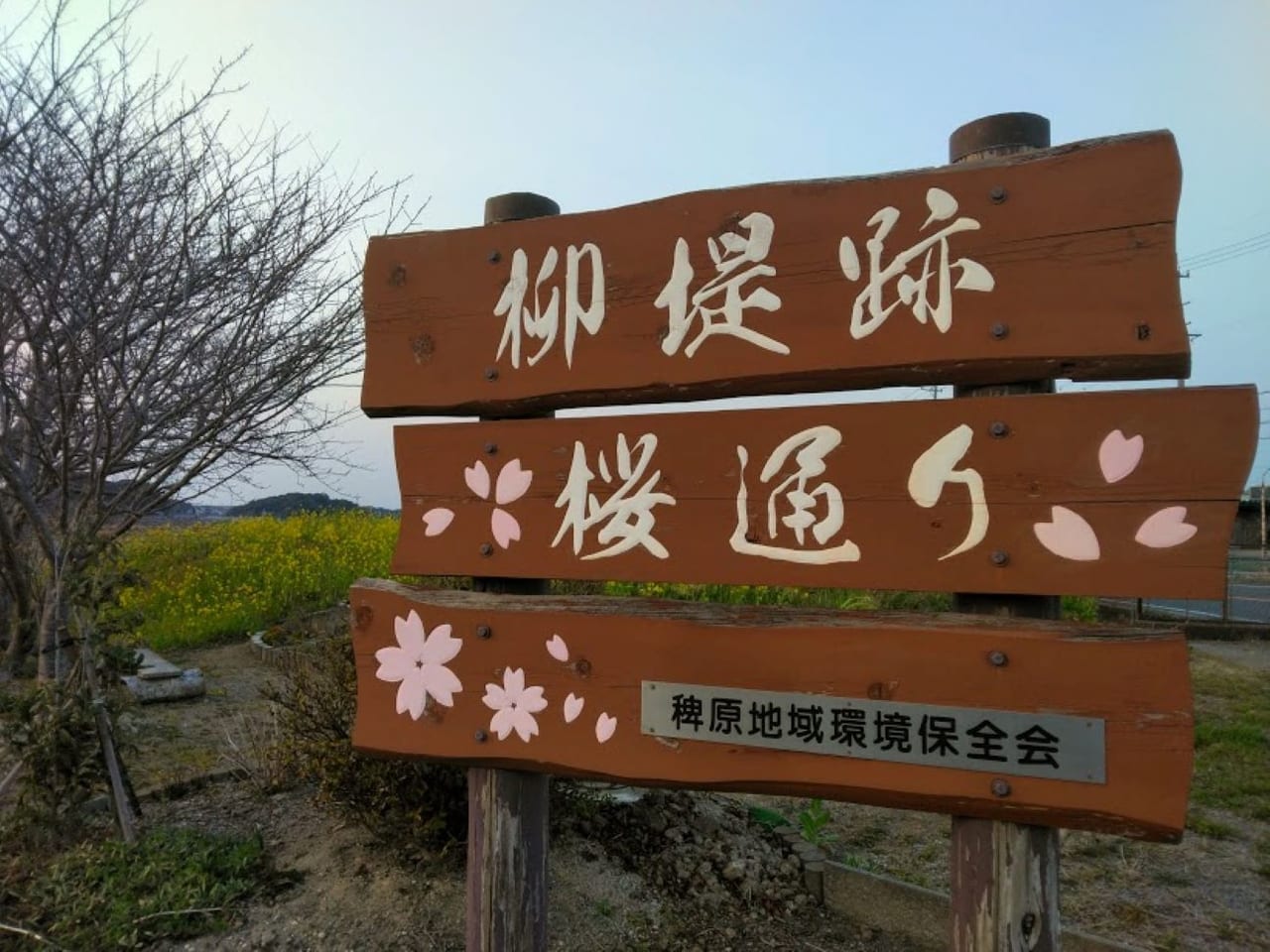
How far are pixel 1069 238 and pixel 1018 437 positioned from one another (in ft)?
1.44

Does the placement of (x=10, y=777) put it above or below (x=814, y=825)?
above

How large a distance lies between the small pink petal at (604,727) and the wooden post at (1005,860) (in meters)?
0.84

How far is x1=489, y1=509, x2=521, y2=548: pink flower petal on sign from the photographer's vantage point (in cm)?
236

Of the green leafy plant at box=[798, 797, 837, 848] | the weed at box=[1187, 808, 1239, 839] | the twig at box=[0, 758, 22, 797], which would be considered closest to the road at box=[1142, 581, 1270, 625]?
the weed at box=[1187, 808, 1239, 839]

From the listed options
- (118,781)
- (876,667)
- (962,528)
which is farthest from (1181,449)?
(118,781)

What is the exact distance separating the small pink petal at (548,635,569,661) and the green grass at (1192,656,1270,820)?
15.0ft

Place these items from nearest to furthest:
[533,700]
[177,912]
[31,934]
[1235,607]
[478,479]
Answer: [533,700], [478,479], [31,934], [177,912], [1235,607]

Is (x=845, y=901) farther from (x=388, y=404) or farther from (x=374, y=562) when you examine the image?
(x=374, y=562)

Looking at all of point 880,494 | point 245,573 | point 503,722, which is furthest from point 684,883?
point 245,573

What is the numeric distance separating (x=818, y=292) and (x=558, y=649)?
44.9 inches

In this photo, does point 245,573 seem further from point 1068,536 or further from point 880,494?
point 1068,536

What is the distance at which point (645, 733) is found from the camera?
2.15 m

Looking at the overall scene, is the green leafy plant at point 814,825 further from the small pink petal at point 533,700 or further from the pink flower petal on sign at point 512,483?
the pink flower petal on sign at point 512,483

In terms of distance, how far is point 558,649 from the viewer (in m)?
2.28
